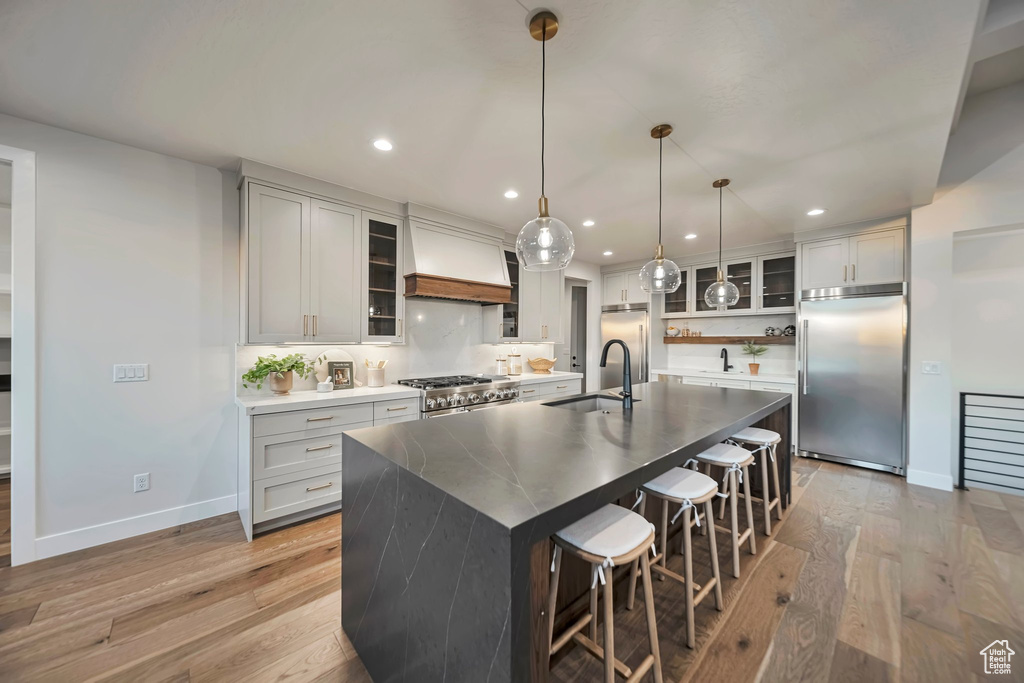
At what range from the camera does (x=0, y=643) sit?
5.34 feet

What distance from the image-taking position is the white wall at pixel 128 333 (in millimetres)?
2287

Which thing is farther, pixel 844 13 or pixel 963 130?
pixel 963 130

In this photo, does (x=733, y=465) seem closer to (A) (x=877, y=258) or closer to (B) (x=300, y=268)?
(B) (x=300, y=268)

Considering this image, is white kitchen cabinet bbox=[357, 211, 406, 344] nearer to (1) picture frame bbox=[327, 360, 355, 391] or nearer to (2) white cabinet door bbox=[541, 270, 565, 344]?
(1) picture frame bbox=[327, 360, 355, 391]

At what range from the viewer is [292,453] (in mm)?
2650

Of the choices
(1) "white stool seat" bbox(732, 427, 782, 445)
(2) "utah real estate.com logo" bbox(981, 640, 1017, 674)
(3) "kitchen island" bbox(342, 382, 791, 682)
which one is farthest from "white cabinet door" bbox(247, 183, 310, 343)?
(2) "utah real estate.com logo" bbox(981, 640, 1017, 674)

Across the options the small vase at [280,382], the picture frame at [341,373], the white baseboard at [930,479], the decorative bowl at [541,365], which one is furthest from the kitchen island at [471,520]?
the white baseboard at [930,479]

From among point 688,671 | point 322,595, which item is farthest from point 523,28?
point 322,595

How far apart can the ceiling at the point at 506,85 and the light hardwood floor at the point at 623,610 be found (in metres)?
2.49

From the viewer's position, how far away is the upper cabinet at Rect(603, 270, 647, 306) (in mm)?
5684

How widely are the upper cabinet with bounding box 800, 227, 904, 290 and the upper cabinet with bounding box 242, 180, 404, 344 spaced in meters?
4.34

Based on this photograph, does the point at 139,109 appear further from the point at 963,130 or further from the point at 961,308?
the point at 961,308

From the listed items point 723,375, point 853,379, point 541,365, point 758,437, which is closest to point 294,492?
point 541,365

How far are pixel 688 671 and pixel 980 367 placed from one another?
434 centimetres
